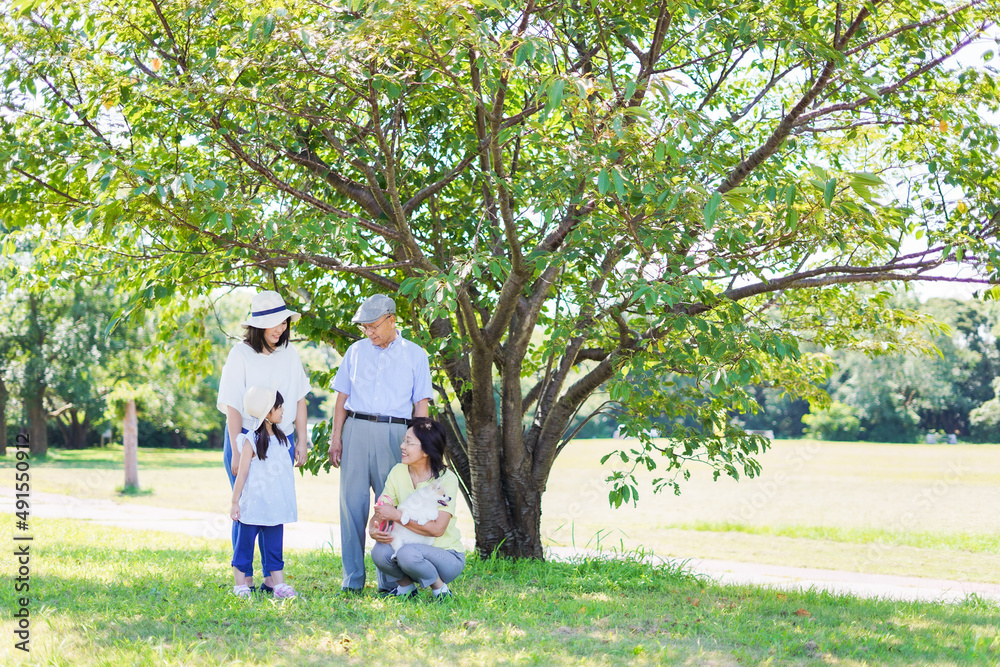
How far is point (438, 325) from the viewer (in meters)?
6.54

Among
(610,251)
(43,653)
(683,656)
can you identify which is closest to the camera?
(43,653)

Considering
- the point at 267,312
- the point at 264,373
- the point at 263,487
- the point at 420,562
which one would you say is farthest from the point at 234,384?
the point at 420,562

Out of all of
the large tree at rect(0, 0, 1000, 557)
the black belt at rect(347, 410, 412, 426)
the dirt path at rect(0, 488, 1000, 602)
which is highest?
the large tree at rect(0, 0, 1000, 557)

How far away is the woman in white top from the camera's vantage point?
4566mm

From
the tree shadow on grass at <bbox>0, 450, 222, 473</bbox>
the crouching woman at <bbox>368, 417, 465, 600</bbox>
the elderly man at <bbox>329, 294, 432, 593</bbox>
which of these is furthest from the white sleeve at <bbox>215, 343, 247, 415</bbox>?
the tree shadow on grass at <bbox>0, 450, 222, 473</bbox>

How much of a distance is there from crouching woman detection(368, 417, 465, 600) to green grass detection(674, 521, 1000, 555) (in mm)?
9614

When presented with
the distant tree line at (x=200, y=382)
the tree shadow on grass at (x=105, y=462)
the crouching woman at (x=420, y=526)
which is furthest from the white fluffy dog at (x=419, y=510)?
the tree shadow on grass at (x=105, y=462)

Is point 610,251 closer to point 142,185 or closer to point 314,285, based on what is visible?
point 314,285

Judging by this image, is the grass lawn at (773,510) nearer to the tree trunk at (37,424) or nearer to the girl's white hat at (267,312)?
the tree trunk at (37,424)

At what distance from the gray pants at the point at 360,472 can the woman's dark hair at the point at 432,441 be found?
0.27m

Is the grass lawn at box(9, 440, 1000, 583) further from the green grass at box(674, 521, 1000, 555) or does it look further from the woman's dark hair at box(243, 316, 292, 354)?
the woman's dark hair at box(243, 316, 292, 354)

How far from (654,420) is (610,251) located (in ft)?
4.78

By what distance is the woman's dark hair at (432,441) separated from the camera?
4.59 meters

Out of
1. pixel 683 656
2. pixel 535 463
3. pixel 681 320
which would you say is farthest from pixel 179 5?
pixel 683 656
